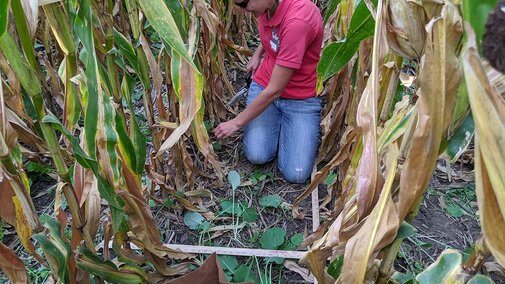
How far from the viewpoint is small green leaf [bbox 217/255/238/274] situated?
1035mm

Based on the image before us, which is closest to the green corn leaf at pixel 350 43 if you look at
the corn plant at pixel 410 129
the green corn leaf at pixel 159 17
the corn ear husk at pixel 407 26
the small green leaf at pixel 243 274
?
the corn plant at pixel 410 129

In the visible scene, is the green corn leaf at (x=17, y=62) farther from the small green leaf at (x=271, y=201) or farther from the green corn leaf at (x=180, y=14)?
the small green leaf at (x=271, y=201)

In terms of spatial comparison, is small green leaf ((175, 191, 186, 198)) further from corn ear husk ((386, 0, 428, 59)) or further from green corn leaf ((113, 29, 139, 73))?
corn ear husk ((386, 0, 428, 59))

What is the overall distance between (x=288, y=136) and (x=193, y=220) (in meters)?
0.39

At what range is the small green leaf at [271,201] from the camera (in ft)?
4.03

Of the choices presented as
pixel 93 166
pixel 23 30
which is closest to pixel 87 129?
pixel 93 166

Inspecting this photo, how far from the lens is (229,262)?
3.44ft

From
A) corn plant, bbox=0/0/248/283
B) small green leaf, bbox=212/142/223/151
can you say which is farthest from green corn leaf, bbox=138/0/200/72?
small green leaf, bbox=212/142/223/151

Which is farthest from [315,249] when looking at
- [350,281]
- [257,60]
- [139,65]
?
[257,60]

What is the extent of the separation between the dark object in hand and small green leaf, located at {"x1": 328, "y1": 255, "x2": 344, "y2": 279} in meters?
0.46

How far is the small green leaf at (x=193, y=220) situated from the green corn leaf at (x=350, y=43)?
1.70ft

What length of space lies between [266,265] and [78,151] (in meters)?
0.56

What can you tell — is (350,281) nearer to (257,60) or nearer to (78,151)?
(78,151)

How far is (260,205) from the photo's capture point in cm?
124
